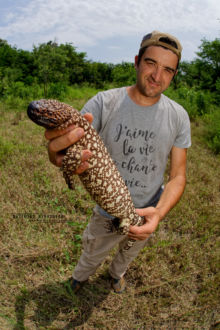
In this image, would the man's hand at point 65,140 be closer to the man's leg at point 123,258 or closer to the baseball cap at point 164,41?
the baseball cap at point 164,41

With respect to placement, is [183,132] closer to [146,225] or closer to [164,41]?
[164,41]

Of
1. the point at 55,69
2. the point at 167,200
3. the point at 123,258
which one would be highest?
the point at 167,200

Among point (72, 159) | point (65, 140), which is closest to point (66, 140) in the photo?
point (65, 140)

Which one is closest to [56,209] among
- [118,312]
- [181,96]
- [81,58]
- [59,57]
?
[118,312]

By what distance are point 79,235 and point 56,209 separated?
693 mm

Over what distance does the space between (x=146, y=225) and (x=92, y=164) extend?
829 mm

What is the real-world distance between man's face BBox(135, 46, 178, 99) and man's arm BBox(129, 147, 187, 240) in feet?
2.20

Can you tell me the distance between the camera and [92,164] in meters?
1.88

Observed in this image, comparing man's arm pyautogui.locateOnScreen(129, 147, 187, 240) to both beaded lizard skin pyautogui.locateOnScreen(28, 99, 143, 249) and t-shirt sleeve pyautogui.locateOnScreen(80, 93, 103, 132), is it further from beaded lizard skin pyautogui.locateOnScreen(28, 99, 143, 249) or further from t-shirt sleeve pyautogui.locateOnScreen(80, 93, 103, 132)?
t-shirt sleeve pyautogui.locateOnScreen(80, 93, 103, 132)

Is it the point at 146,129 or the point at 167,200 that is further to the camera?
the point at 167,200

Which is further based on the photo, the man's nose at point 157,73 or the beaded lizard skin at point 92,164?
the man's nose at point 157,73

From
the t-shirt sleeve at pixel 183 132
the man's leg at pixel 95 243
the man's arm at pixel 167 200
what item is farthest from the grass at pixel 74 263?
the t-shirt sleeve at pixel 183 132

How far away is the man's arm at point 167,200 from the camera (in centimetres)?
223

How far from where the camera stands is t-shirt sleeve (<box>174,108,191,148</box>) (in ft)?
7.54
